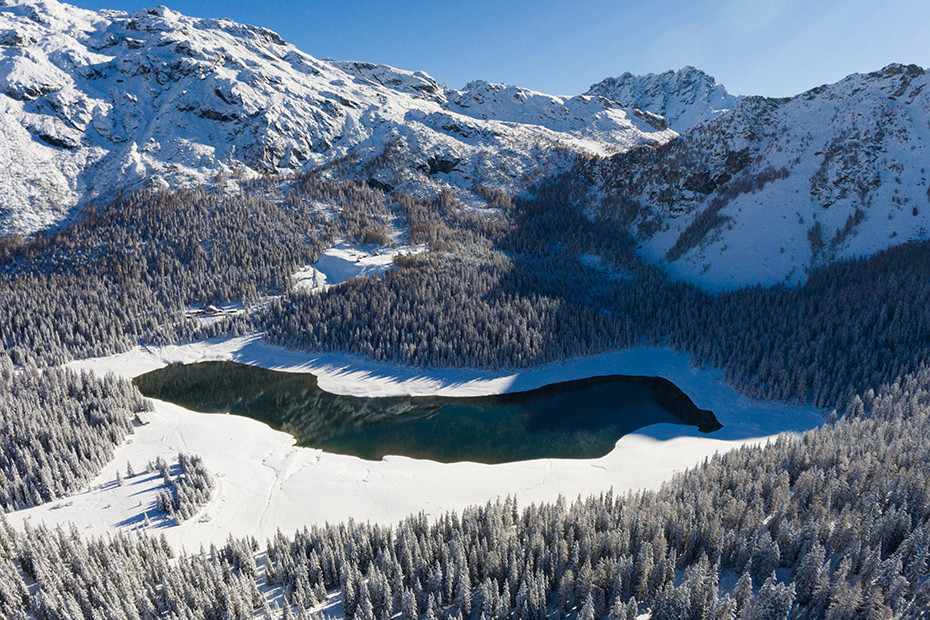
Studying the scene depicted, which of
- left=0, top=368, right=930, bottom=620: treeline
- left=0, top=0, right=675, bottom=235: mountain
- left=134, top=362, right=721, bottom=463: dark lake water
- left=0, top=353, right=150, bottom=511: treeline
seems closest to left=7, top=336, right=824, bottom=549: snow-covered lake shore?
left=0, top=353, right=150, bottom=511: treeline

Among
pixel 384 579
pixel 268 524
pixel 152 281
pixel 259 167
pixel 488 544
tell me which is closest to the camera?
pixel 384 579

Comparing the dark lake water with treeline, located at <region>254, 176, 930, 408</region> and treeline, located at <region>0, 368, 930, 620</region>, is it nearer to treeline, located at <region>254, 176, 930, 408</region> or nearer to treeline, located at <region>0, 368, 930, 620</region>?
treeline, located at <region>254, 176, 930, 408</region>

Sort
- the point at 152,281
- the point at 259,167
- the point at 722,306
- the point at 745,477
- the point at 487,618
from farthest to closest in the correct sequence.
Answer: the point at 259,167 → the point at 152,281 → the point at 722,306 → the point at 745,477 → the point at 487,618

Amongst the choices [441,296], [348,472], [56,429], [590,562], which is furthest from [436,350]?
[590,562]

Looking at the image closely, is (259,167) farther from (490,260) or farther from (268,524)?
(268,524)

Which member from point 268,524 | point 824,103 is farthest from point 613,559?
point 824,103

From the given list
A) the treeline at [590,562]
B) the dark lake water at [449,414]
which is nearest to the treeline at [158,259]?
the dark lake water at [449,414]
